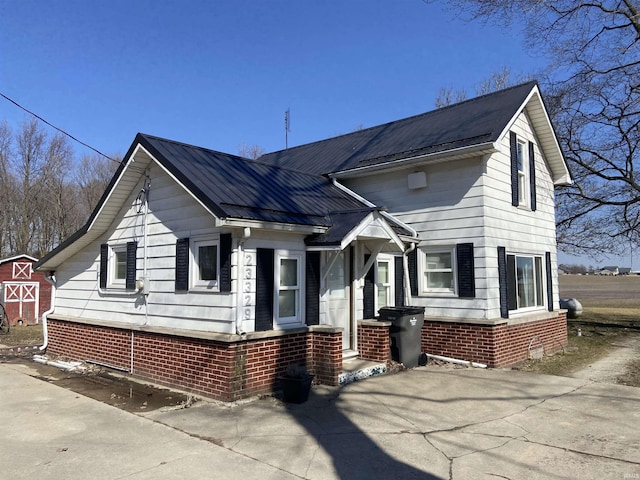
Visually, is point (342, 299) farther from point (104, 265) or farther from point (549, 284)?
point (549, 284)

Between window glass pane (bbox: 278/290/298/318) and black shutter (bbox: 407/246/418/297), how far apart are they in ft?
12.1

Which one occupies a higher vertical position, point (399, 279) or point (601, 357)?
point (399, 279)

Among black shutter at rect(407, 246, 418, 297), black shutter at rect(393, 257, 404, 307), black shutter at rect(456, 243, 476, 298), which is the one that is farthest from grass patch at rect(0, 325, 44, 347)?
black shutter at rect(456, 243, 476, 298)

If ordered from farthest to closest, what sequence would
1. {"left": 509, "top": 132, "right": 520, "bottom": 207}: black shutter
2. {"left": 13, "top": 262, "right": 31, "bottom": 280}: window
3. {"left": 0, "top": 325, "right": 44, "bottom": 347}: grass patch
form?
{"left": 13, "top": 262, "right": 31, "bottom": 280}: window < {"left": 0, "top": 325, "right": 44, "bottom": 347}: grass patch < {"left": 509, "top": 132, "right": 520, "bottom": 207}: black shutter

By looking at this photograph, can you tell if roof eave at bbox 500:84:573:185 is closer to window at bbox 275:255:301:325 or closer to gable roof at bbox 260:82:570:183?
gable roof at bbox 260:82:570:183

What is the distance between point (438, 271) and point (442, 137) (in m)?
3.18

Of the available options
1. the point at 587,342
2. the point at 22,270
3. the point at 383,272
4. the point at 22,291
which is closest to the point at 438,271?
the point at 383,272

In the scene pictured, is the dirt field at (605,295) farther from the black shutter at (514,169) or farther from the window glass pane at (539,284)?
the black shutter at (514,169)

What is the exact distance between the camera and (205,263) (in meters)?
8.11

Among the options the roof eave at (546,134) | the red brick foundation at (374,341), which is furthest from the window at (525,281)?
the red brick foundation at (374,341)

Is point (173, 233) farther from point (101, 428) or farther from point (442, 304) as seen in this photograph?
point (442, 304)

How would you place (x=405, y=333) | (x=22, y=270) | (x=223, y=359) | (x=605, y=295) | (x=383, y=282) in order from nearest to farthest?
1. (x=223, y=359)
2. (x=405, y=333)
3. (x=383, y=282)
4. (x=22, y=270)
5. (x=605, y=295)

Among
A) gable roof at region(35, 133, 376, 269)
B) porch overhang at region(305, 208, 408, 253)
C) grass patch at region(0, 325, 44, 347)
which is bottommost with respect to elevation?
grass patch at region(0, 325, 44, 347)

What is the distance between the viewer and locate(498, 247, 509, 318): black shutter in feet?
33.4
